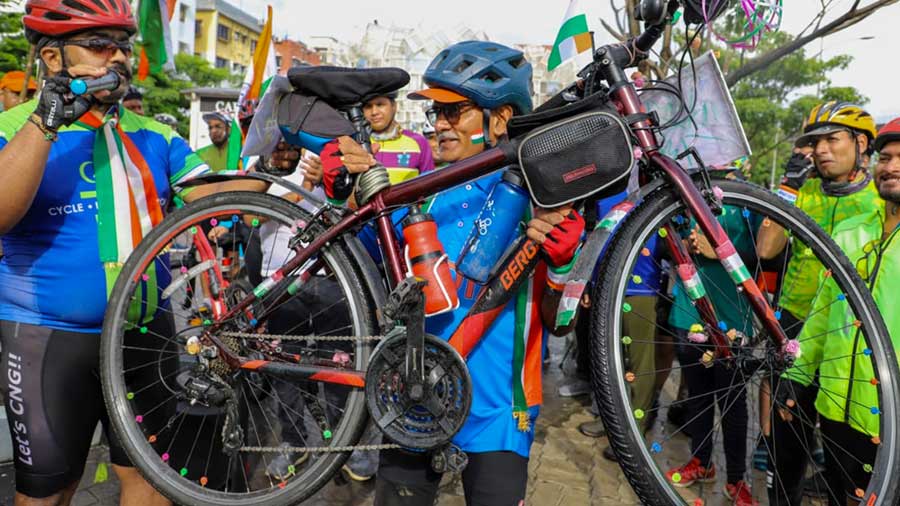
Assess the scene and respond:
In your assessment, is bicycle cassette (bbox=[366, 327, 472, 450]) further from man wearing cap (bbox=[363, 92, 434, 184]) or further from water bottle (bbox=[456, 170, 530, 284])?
man wearing cap (bbox=[363, 92, 434, 184])

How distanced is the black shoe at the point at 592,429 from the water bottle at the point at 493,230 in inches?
143

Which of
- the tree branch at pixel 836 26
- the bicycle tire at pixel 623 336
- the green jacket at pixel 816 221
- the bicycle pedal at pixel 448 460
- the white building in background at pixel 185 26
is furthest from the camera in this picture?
the white building in background at pixel 185 26

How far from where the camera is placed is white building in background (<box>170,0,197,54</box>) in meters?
58.0

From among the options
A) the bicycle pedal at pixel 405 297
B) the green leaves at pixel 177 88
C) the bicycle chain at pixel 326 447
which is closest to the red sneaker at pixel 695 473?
the bicycle chain at pixel 326 447

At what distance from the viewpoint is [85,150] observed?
2.56 m

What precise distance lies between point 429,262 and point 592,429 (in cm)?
381

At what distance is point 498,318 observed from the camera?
7.79 feet

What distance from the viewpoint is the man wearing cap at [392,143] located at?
4676 mm

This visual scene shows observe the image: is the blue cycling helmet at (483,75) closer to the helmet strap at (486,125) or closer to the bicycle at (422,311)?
the helmet strap at (486,125)

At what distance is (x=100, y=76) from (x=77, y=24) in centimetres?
27

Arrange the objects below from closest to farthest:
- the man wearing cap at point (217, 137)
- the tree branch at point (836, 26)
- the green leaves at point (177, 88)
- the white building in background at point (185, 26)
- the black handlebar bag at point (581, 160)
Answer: the black handlebar bag at point (581, 160) < the tree branch at point (836, 26) < the man wearing cap at point (217, 137) < the green leaves at point (177, 88) < the white building in background at point (185, 26)

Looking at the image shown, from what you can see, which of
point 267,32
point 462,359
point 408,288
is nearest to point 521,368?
point 462,359

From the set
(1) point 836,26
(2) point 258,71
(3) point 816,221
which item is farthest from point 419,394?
(1) point 836,26

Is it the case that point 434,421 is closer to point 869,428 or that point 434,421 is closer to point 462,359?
point 462,359
